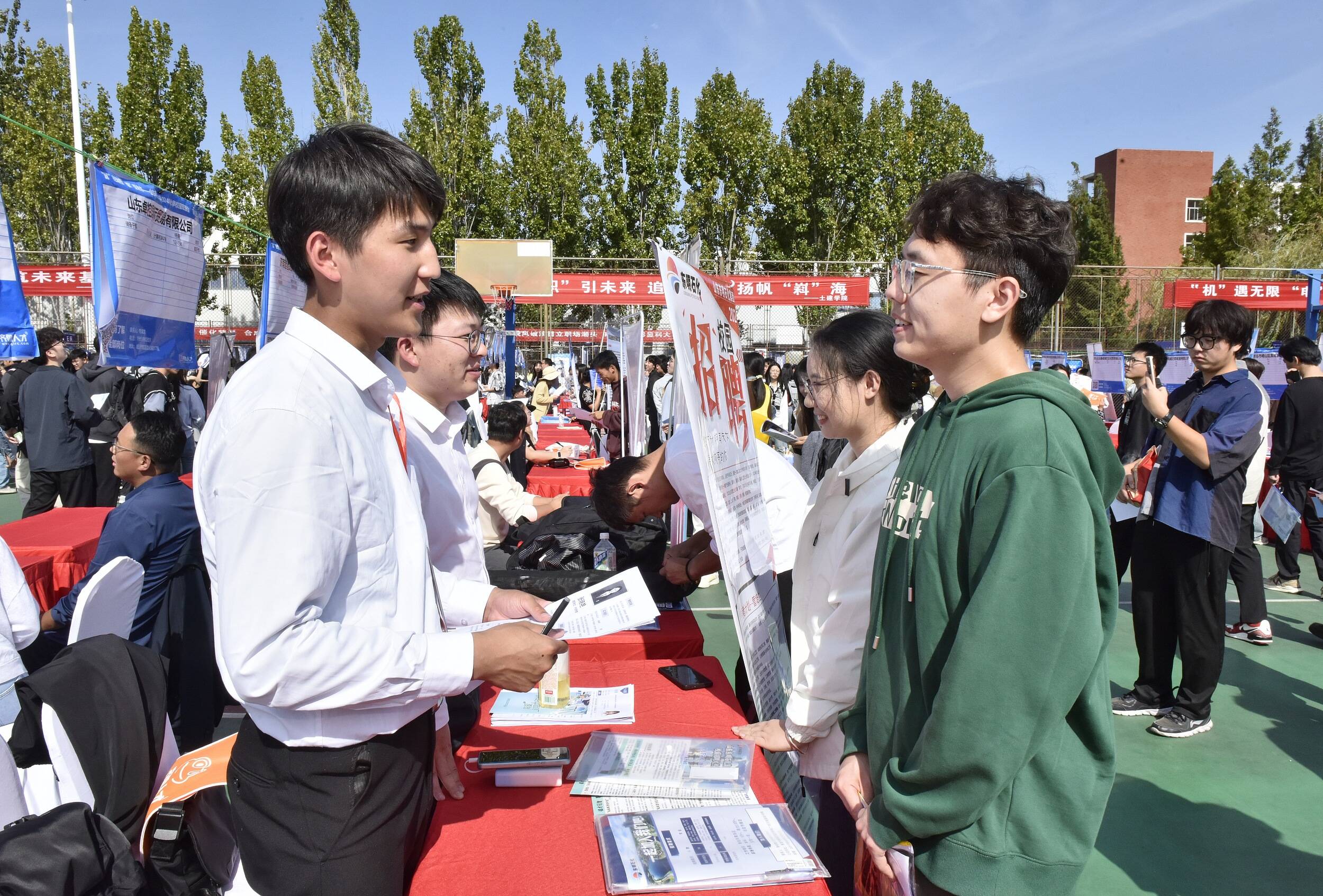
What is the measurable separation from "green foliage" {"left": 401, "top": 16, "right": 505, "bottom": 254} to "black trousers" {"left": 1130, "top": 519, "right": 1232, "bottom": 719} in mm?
25303

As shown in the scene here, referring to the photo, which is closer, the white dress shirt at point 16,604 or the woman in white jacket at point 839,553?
the woman in white jacket at point 839,553

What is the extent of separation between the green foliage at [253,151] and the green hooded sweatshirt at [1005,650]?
25.6m

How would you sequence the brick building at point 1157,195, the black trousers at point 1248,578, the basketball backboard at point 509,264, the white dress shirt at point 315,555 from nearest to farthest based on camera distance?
the white dress shirt at point 315,555
the black trousers at point 1248,578
the basketball backboard at point 509,264
the brick building at point 1157,195

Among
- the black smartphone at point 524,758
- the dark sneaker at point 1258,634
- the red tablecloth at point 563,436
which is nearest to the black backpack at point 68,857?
the black smartphone at point 524,758

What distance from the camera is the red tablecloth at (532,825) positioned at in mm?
1296

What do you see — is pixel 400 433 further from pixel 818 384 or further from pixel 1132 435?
pixel 1132 435

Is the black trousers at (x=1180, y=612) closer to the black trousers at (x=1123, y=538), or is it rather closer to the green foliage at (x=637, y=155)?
the black trousers at (x=1123, y=538)

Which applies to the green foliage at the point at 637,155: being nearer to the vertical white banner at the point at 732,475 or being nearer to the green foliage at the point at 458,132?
the green foliage at the point at 458,132

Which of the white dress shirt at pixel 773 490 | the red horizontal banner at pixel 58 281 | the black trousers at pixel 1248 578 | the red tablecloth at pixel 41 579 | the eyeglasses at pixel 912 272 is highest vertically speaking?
the red horizontal banner at pixel 58 281

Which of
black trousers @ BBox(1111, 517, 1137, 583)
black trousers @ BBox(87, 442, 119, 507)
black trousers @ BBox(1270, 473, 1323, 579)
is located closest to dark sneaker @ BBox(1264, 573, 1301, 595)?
black trousers @ BBox(1270, 473, 1323, 579)

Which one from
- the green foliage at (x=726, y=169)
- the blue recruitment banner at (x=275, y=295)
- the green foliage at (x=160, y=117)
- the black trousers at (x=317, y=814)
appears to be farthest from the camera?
the green foliage at (x=726, y=169)

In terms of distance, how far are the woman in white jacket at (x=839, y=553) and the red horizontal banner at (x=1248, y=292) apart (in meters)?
16.7

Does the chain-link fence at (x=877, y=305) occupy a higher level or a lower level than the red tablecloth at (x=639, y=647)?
higher

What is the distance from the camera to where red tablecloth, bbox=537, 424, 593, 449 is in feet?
33.5
